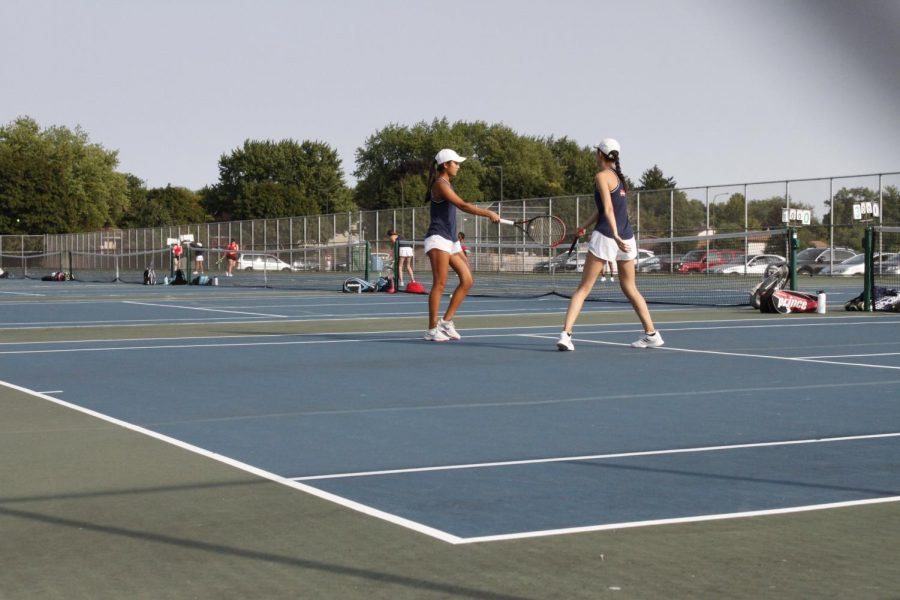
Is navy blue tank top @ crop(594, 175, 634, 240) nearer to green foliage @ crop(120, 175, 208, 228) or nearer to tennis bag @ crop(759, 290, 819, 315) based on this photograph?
tennis bag @ crop(759, 290, 819, 315)

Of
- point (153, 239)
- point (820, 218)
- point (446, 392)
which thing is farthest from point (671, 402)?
point (153, 239)

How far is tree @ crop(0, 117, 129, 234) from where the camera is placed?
10706 centimetres

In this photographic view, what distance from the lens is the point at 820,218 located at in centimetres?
3875

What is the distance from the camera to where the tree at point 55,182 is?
107 metres

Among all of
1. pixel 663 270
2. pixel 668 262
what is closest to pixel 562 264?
pixel 668 262

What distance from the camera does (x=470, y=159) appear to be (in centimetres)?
13788

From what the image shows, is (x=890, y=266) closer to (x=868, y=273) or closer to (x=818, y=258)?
(x=818, y=258)

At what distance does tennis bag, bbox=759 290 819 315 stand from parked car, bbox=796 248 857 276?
64.6ft

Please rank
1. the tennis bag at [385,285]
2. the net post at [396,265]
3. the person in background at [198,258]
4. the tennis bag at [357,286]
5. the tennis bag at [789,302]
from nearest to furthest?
the tennis bag at [789,302] → the net post at [396,265] → the tennis bag at [385,285] → the tennis bag at [357,286] → the person in background at [198,258]

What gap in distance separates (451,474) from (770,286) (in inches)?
549

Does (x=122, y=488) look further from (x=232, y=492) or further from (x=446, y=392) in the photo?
(x=446, y=392)

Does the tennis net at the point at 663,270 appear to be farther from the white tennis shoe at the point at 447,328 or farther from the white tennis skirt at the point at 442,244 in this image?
the white tennis skirt at the point at 442,244

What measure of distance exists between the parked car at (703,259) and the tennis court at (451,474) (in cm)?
2456

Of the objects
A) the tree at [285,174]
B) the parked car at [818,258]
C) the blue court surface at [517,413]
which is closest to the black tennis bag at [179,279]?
the parked car at [818,258]
